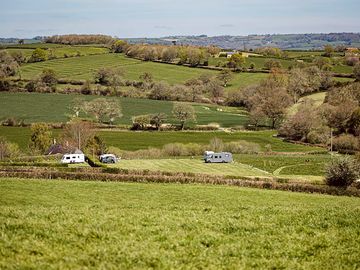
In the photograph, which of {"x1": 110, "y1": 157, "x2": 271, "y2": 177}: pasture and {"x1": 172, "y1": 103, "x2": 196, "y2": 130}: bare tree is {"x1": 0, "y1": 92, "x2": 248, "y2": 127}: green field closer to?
{"x1": 172, "y1": 103, "x2": 196, "y2": 130}: bare tree

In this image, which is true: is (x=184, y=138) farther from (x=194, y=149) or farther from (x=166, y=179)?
(x=166, y=179)

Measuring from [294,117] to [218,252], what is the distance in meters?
87.3

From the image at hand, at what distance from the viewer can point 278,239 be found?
15016mm

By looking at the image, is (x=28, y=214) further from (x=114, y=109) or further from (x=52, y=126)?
(x=114, y=109)

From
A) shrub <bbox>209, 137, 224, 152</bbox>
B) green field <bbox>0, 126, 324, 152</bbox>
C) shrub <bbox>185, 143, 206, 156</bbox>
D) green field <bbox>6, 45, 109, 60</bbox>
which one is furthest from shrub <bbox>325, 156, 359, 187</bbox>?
green field <bbox>6, 45, 109, 60</bbox>

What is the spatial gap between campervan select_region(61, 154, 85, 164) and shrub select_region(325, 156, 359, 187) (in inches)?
1214

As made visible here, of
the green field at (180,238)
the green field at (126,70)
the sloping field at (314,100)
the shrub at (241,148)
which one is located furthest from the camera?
the green field at (126,70)

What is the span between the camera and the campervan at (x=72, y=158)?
58150mm

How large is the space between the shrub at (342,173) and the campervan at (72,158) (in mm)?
30847

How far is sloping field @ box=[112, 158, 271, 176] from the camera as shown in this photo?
57.1 m

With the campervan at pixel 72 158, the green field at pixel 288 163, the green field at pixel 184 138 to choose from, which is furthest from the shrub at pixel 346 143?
the campervan at pixel 72 158

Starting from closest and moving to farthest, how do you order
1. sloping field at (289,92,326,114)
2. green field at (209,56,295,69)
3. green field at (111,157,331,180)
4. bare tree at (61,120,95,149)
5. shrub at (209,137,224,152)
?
green field at (111,157,331,180) < bare tree at (61,120,95,149) < shrub at (209,137,224,152) < sloping field at (289,92,326,114) < green field at (209,56,295,69)

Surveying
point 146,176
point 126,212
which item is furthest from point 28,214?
point 146,176

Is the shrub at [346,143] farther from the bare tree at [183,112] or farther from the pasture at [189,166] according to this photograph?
the bare tree at [183,112]
